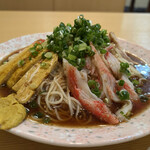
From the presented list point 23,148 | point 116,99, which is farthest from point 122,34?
point 23,148

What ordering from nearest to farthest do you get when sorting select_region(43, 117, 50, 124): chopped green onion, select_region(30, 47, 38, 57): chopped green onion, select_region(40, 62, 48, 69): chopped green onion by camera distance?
select_region(43, 117, 50, 124): chopped green onion
select_region(40, 62, 48, 69): chopped green onion
select_region(30, 47, 38, 57): chopped green onion

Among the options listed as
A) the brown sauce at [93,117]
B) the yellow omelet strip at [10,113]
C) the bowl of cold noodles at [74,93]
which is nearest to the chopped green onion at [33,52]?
the bowl of cold noodles at [74,93]

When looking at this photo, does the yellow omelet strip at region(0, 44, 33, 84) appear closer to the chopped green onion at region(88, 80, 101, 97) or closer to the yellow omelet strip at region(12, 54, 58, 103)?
the yellow omelet strip at region(12, 54, 58, 103)

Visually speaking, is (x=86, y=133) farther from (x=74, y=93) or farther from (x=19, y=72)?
(x=19, y=72)

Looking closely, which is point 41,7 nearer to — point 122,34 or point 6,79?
point 122,34

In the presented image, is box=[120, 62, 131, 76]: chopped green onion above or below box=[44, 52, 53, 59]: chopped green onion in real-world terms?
below

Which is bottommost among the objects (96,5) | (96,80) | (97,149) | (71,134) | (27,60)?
(97,149)

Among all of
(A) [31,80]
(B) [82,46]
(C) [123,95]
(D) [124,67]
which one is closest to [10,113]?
(A) [31,80]

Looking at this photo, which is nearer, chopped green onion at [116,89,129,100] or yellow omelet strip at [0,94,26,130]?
yellow omelet strip at [0,94,26,130]

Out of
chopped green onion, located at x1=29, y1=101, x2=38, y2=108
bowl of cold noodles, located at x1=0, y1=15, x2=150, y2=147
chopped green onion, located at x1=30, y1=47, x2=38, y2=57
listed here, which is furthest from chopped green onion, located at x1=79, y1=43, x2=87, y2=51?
chopped green onion, located at x1=29, y1=101, x2=38, y2=108
